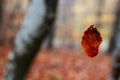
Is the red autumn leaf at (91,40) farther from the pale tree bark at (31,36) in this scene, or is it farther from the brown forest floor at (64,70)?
the brown forest floor at (64,70)

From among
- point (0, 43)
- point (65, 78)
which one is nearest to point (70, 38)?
point (0, 43)

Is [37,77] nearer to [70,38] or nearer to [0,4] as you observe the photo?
[0,4]

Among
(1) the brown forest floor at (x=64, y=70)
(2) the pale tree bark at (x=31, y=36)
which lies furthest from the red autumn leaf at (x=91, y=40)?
(1) the brown forest floor at (x=64, y=70)

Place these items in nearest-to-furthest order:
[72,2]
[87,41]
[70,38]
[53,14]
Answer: [87,41] → [53,14] → [70,38] → [72,2]

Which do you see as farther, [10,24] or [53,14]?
[10,24]

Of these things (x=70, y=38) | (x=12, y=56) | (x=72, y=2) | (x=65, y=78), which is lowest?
(x=70, y=38)

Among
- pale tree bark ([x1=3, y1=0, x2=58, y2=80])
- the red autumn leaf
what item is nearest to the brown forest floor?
pale tree bark ([x1=3, y1=0, x2=58, y2=80])

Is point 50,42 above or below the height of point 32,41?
below
